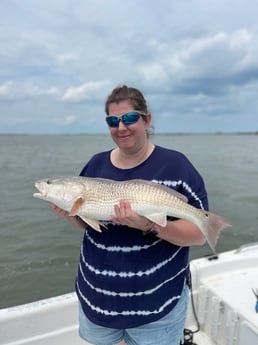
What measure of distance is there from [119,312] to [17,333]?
169 cm

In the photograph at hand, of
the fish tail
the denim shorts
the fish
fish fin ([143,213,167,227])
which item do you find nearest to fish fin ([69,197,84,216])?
the fish

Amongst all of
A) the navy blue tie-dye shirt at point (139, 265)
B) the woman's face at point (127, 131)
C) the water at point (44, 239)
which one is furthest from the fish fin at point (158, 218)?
the water at point (44, 239)

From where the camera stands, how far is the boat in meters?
3.39

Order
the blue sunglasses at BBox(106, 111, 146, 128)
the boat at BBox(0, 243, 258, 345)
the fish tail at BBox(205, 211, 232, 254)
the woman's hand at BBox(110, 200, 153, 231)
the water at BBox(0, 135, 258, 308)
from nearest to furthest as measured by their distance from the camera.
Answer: the woman's hand at BBox(110, 200, 153, 231) < the blue sunglasses at BBox(106, 111, 146, 128) < the fish tail at BBox(205, 211, 232, 254) < the boat at BBox(0, 243, 258, 345) < the water at BBox(0, 135, 258, 308)

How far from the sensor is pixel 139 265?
2234 millimetres

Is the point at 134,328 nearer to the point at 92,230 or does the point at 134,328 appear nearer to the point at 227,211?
the point at 92,230

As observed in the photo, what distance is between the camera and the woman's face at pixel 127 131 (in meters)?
2.28

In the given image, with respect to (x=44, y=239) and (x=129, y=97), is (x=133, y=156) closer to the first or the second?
(x=129, y=97)

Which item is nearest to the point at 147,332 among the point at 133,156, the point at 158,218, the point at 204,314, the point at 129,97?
the point at 158,218

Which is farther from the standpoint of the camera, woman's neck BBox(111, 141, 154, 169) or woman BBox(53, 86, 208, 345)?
woman's neck BBox(111, 141, 154, 169)

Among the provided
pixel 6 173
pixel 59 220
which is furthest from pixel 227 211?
pixel 6 173

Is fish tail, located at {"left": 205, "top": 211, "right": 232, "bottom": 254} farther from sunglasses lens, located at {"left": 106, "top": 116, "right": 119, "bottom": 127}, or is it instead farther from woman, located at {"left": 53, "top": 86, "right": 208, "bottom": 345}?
sunglasses lens, located at {"left": 106, "top": 116, "right": 119, "bottom": 127}

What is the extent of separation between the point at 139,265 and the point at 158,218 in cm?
32

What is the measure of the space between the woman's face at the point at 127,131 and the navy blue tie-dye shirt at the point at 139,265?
0.14 m
